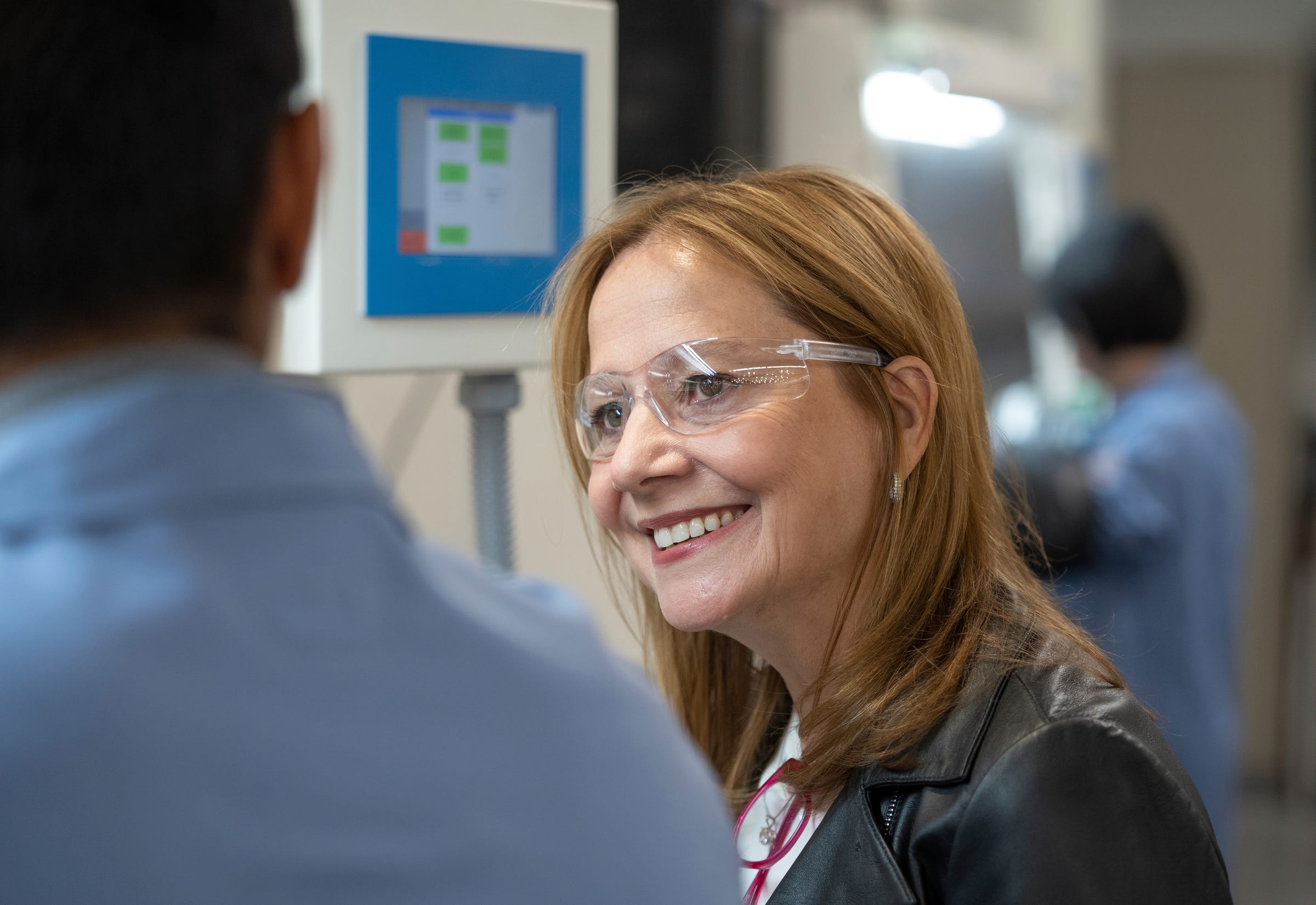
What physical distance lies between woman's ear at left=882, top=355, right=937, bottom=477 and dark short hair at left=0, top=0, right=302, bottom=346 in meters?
0.79

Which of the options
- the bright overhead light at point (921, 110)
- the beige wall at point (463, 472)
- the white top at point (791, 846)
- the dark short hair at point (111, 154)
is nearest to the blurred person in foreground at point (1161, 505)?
the bright overhead light at point (921, 110)

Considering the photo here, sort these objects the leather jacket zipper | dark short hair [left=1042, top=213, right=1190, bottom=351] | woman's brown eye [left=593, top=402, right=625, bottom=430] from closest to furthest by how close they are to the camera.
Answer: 1. the leather jacket zipper
2. woman's brown eye [left=593, top=402, right=625, bottom=430]
3. dark short hair [left=1042, top=213, right=1190, bottom=351]

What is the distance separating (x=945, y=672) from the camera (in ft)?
3.57

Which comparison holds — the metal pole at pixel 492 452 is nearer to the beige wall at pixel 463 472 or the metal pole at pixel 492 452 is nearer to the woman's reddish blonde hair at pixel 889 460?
the beige wall at pixel 463 472

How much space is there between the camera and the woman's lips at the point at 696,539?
1189 millimetres

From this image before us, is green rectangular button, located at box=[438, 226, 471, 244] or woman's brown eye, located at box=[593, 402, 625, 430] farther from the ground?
green rectangular button, located at box=[438, 226, 471, 244]

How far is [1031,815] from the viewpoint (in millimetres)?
924

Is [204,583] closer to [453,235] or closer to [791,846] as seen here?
[791,846]

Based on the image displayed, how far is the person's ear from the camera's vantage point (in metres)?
0.55

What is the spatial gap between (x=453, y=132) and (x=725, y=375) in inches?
19.7

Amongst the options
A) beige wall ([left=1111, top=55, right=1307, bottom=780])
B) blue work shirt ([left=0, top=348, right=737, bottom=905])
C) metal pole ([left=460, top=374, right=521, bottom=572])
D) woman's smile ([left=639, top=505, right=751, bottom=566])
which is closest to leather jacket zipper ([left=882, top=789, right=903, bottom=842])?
woman's smile ([left=639, top=505, right=751, bottom=566])

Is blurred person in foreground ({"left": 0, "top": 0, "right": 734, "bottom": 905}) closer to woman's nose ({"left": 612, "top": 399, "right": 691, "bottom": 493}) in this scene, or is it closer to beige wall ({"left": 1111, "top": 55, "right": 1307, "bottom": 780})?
woman's nose ({"left": 612, "top": 399, "right": 691, "bottom": 493})

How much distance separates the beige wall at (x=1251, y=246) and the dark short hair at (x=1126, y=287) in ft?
8.27

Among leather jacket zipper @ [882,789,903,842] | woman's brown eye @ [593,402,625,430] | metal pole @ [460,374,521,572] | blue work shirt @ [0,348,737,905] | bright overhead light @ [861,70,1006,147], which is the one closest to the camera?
blue work shirt @ [0,348,737,905]
